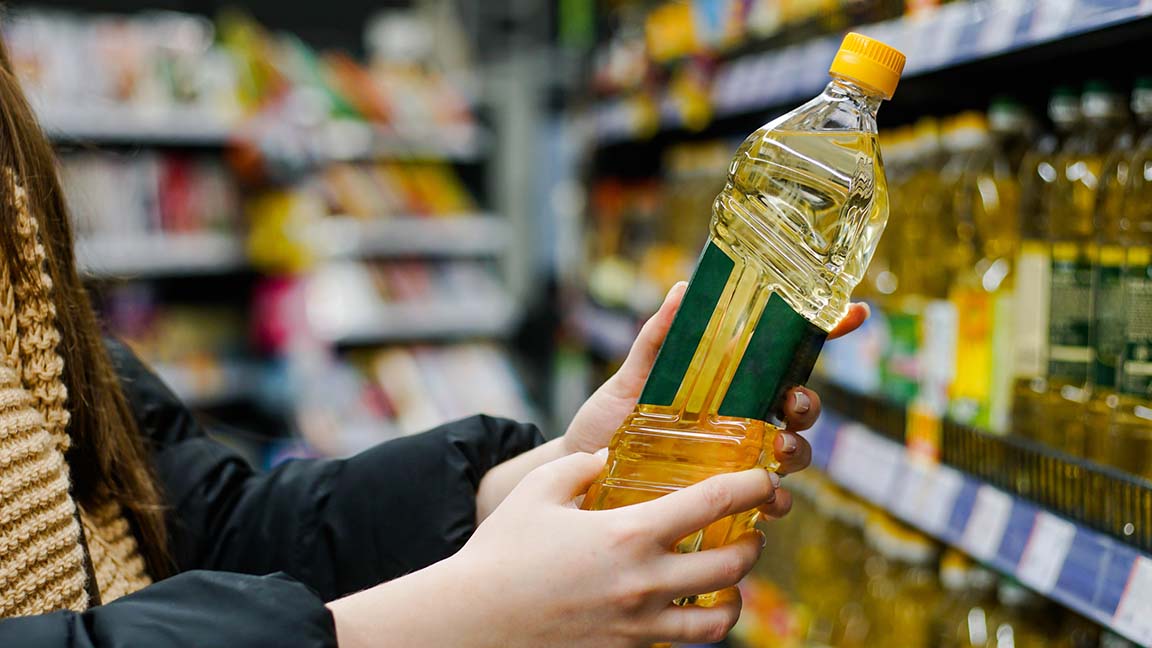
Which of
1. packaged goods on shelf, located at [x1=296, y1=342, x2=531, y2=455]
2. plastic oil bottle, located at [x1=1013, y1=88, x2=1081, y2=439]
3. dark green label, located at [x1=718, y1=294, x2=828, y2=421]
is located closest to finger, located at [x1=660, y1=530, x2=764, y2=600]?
dark green label, located at [x1=718, y1=294, x2=828, y2=421]

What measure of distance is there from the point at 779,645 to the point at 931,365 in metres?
0.94

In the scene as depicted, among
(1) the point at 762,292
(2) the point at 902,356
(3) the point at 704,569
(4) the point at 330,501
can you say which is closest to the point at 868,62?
(1) the point at 762,292

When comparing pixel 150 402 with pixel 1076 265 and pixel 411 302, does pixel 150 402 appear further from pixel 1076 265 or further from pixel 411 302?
pixel 411 302

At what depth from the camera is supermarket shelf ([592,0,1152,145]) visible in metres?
1.13

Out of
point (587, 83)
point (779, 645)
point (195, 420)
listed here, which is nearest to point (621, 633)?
point (195, 420)

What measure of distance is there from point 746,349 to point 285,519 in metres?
0.62

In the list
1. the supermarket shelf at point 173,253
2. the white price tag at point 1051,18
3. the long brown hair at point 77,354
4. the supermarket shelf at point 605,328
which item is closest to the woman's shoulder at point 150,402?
the long brown hair at point 77,354

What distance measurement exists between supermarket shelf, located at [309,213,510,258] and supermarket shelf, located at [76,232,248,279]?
317 mm

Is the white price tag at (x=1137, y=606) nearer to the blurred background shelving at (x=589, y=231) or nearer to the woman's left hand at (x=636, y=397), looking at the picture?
the blurred background shelving at (x=589, y=231)

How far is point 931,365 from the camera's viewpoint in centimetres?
160

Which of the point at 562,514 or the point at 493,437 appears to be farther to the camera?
the point at 493,437

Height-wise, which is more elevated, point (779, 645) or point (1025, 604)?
point (1025, 604)

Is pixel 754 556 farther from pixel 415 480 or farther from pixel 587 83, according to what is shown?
pixel 587 83

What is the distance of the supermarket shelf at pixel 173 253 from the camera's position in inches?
144
